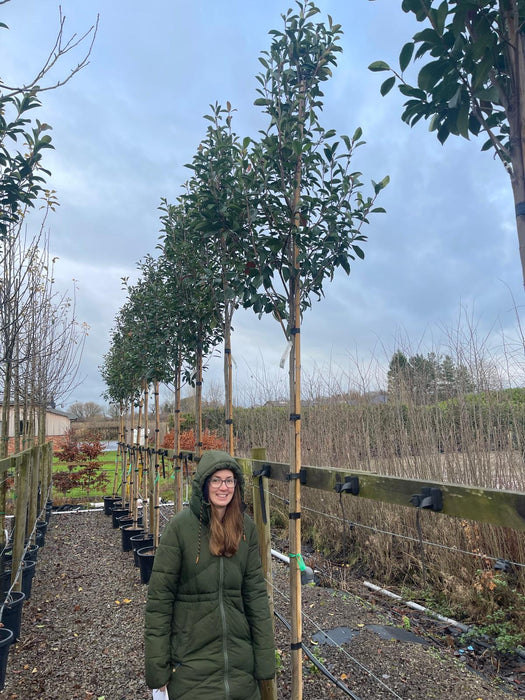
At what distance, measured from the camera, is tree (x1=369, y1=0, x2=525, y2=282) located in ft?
3.85

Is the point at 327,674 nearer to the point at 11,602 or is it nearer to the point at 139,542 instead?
the point at 11,602

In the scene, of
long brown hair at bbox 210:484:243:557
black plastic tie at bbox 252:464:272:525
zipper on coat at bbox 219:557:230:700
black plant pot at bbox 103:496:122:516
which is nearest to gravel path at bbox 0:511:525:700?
black plastic tie at bbox 252:464:272:525

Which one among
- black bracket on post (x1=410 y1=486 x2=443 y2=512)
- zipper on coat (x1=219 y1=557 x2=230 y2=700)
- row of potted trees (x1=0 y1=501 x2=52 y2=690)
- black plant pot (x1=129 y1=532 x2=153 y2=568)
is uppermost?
black bracket on post (x1=410 y1=486 x2=443 y2=512)

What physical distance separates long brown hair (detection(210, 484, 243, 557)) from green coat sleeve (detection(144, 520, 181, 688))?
154 mm

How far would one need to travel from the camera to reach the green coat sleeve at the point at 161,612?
193 cm

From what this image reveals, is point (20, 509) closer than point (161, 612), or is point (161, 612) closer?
point (161, 612)

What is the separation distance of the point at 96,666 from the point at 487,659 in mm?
2770

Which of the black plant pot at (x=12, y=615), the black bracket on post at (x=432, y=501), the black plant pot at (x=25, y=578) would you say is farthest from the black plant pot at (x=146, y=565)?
the black bracket on post at (x=432, y=501)

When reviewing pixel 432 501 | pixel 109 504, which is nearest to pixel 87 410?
pixel 109 504

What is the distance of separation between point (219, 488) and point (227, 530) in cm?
18

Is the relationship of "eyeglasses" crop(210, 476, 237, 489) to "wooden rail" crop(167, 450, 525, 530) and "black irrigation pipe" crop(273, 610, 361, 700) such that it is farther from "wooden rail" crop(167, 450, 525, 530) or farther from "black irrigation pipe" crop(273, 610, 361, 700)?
"black irrigation pipe" crop(273, 610, 361, 700)

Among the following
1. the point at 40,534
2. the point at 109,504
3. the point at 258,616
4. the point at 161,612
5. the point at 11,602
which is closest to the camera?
the point at 161,612

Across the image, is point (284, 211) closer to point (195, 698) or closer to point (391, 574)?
point (195, 698)

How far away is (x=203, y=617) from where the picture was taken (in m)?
2.01
